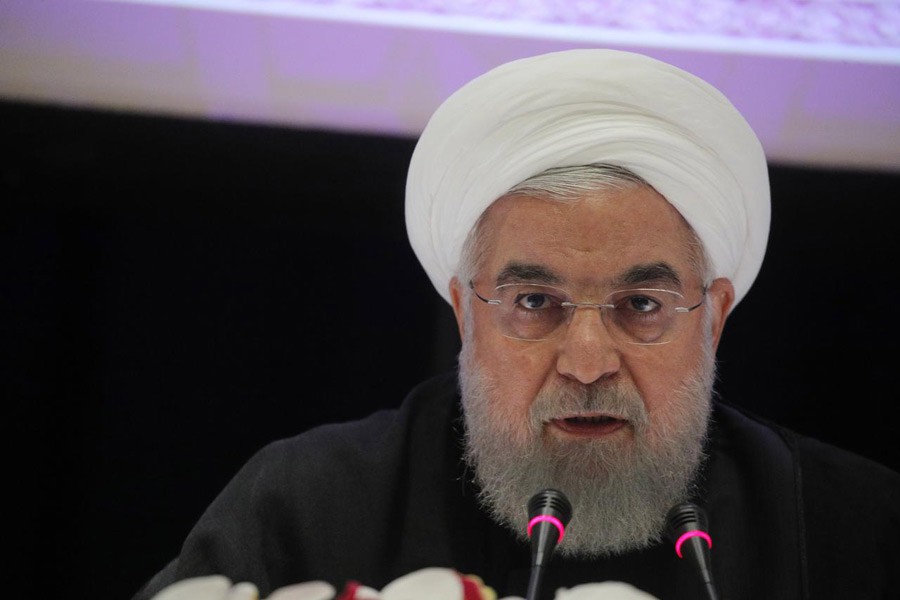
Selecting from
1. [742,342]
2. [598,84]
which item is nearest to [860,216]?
[742,342]

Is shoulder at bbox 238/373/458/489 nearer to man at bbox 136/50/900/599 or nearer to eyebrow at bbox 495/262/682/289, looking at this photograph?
man at bbox 136/50/900/599

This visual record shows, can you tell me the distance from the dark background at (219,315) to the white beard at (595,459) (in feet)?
0.78

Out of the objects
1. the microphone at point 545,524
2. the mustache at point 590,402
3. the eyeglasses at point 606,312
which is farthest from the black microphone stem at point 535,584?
the eyeglasses at point 606,312

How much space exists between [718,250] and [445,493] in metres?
0.79

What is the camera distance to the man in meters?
1.98

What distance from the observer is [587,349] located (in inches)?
76.0

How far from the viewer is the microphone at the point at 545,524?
1531 millimetres

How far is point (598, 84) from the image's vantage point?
6.50ft

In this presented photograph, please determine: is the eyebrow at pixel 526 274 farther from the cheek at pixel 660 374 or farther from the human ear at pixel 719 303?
the human ear at pixel 719 303

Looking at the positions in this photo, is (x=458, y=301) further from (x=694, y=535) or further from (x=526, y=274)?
(x=694, y=535)

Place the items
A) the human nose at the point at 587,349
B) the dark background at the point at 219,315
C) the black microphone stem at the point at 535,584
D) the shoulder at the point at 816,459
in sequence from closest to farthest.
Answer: the black microphone stem at the point at 535,584, the human nose at the point at 587,349, the shoulder at the point at 816,459, the dark background at the point at 219,315

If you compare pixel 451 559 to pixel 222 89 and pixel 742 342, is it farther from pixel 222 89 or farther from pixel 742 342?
pixel 222 89

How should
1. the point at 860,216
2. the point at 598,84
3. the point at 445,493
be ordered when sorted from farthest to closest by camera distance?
the point at 860,216
the point at 445,493
the point at 598,84

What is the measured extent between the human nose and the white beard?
0.03 metres
